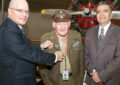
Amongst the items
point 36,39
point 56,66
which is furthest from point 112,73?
point 36,39

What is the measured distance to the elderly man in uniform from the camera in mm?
1683

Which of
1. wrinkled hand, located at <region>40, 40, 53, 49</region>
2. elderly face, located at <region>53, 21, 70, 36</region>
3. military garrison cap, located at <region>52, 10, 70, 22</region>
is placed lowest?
wrinkled hand, located at <region>40, 40, 53, 49</region>

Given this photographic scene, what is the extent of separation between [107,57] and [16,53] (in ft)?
3.13

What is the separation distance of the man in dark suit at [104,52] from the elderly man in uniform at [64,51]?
0.51 ft

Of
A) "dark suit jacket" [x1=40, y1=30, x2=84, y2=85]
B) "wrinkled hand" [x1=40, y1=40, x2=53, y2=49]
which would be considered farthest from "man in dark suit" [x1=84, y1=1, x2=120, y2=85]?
"wrinkled hand" [x1=40, y1=40, x2=53, y2=49]

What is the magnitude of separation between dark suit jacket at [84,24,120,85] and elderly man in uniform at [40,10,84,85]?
17cm

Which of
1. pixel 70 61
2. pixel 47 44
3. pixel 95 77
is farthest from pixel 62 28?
pixel 95 77

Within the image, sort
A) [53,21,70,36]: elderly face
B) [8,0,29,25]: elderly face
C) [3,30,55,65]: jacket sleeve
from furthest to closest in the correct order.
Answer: [53,21,70,36]: elderly face
[8,0,29,25]: elderly face
[3,30,55,65]: jacket sleeve

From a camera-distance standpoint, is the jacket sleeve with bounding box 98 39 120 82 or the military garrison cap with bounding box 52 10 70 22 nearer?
the jacket sleeve with bounding box 98 39 120 82

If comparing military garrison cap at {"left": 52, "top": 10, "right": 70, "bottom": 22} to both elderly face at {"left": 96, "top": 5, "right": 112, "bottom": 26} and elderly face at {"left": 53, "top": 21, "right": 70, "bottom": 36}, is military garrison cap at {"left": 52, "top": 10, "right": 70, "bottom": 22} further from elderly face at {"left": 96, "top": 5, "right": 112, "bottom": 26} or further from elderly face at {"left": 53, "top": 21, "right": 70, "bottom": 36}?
elderly face at {"left": 96, "top": 5, "right": 112, "bottom": 26}

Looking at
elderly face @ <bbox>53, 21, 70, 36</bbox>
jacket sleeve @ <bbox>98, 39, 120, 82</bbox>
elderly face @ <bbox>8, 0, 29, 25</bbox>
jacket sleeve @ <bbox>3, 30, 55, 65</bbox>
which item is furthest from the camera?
elderly face @ <bbox>53, 21, 70, 36</bbox>

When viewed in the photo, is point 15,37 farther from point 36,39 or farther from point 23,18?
point 36,39

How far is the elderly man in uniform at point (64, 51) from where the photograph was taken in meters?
1.68

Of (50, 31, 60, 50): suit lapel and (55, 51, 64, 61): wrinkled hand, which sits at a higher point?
(50, 31, 60, 50): suit lapel
